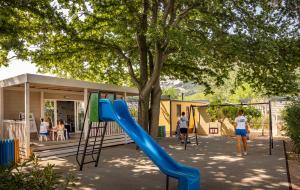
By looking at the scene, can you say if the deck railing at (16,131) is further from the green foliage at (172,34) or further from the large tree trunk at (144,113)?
the large tree trunk at (144,113)

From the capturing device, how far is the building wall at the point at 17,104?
50.9 ft

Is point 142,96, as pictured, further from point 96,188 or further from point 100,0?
point 96,188

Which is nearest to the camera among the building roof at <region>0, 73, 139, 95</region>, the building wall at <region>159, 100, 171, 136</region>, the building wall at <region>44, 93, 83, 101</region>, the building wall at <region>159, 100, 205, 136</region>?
the building roof at <region>0, 73, 139, 95</region>

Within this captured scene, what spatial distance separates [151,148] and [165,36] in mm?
6307

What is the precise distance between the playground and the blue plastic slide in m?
0.55

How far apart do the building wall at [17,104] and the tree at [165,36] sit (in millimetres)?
1936

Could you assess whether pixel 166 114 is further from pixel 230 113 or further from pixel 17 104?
pixel 17 104

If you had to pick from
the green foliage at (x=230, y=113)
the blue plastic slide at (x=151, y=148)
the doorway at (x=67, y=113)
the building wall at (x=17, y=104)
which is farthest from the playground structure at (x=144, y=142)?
the green foliage at (x=230, y=113)

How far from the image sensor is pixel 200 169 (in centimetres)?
955

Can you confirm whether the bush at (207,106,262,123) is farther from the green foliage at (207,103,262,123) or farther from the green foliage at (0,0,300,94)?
the green foliage at (0,0,300,94)

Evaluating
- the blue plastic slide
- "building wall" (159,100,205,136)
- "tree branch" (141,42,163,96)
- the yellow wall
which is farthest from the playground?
"building wall" (159,100,205,136)

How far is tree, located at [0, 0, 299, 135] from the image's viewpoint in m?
12.4

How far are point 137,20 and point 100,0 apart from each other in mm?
1948

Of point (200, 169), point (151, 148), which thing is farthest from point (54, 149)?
point (151, 148)
